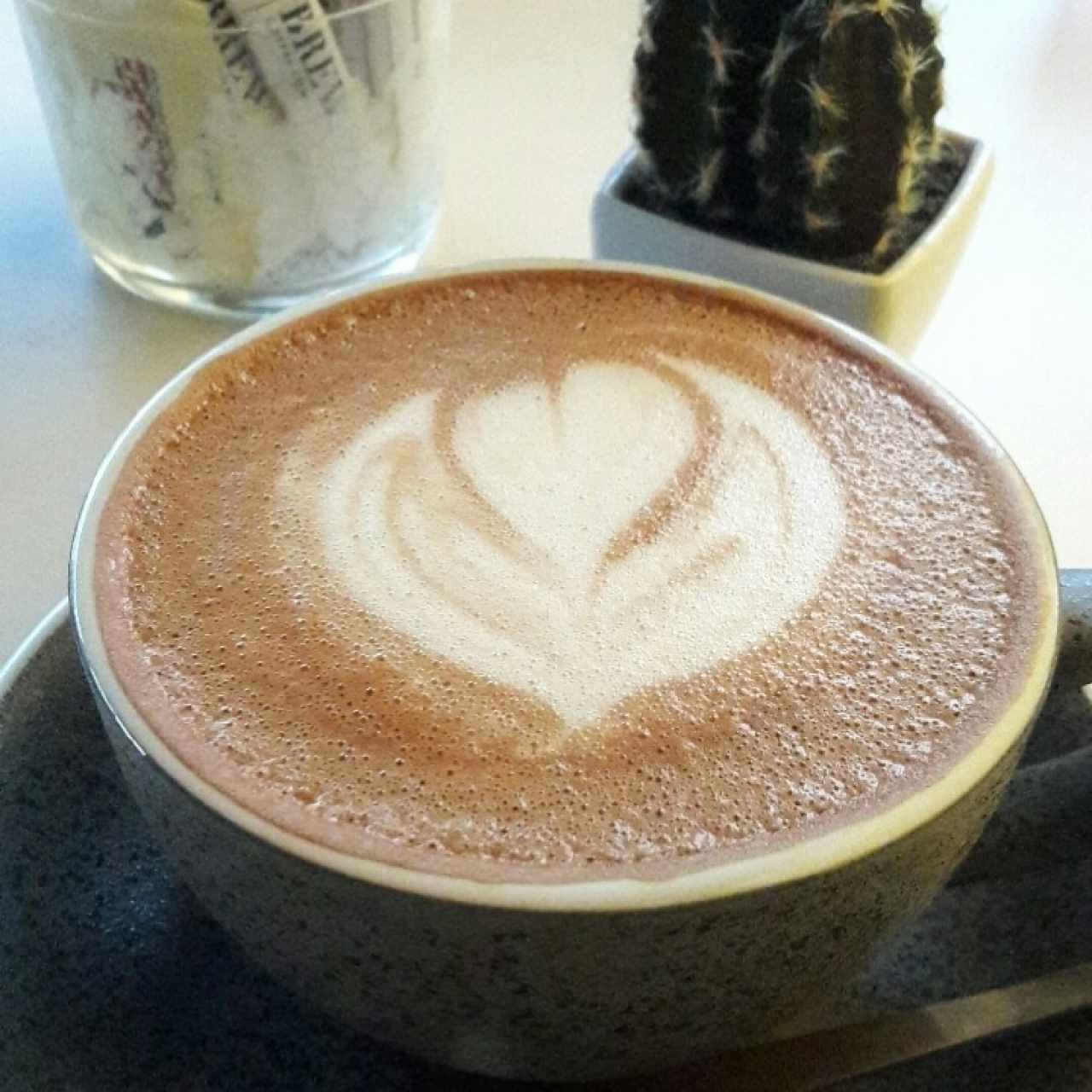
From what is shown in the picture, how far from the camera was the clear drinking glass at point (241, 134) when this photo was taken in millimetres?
799

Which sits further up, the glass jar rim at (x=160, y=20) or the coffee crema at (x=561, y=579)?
the glass jar rim at (x=160, y=20)

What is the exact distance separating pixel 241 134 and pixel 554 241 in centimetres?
31

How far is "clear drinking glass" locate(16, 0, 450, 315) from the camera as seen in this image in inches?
31.4

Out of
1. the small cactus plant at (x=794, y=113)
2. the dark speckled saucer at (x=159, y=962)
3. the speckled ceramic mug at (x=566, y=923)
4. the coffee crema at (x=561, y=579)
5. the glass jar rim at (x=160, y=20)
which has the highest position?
the glass jar rim at (x=160, y=20)

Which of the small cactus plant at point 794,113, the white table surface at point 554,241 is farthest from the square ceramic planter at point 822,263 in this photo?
the white table surface at point 554,241

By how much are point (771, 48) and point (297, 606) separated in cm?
48

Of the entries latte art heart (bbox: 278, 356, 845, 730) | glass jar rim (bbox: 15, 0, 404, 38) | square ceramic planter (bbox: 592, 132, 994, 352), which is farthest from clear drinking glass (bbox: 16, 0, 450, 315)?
latte art heart (bbox: 278, 356, 845, 730)

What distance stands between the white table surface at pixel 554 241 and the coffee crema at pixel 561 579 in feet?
0.77

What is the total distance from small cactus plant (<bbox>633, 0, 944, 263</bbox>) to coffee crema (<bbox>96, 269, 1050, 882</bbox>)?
0.15 meters

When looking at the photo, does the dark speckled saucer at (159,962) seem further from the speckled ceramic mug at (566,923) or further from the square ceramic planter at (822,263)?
the square ceramic planter at (822,263)

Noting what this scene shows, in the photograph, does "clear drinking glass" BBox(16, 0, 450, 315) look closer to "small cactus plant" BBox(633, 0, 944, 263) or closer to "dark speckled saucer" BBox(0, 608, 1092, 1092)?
"small cactus plant" BBox(633, 0, 944, 263)

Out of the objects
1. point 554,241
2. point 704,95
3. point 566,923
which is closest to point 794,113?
point 704,95

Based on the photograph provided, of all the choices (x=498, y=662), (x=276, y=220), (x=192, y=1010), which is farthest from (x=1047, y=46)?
(x=192, y=1010)

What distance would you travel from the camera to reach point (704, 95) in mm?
820
